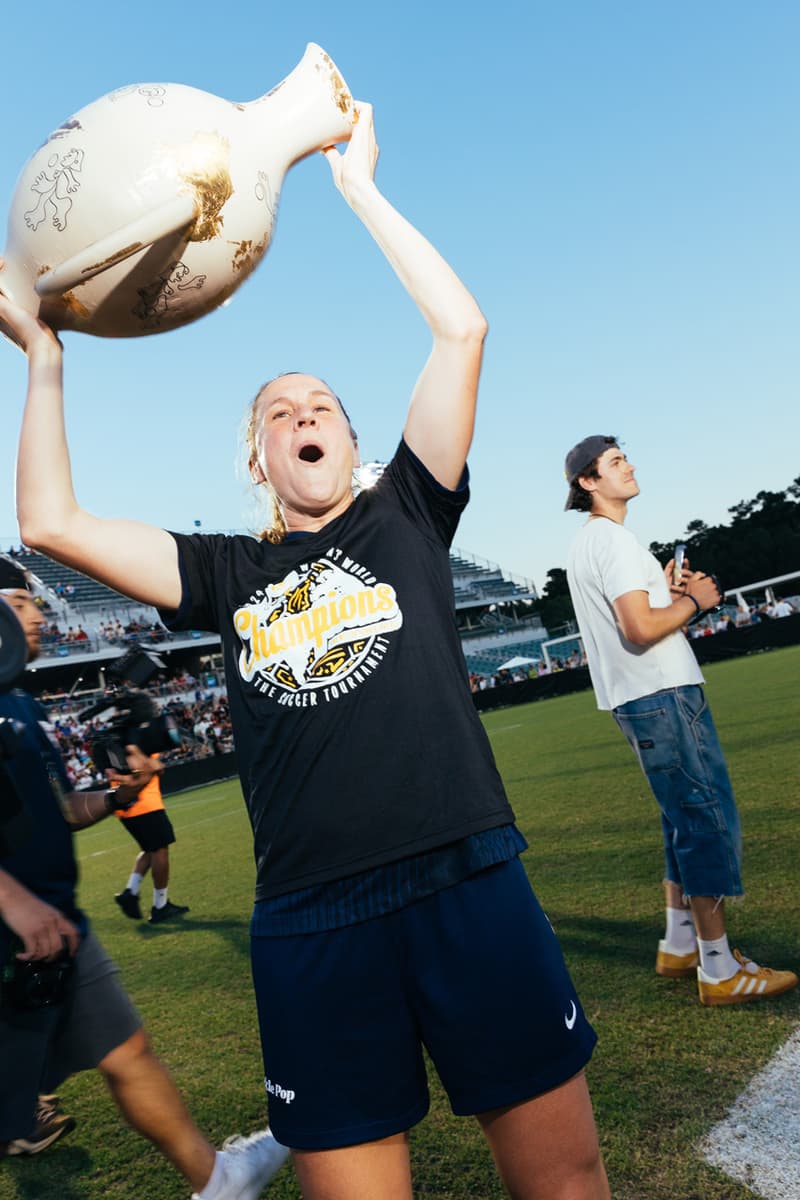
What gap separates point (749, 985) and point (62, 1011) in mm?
2296

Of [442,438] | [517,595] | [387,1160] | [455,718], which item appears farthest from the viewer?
[517,595]

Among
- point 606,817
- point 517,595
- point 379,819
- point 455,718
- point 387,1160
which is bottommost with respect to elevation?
point 606,817

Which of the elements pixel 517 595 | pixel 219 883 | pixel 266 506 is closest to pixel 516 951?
pixel 266 506

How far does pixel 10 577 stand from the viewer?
123 inches

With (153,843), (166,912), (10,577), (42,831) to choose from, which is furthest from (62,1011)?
(166,912)

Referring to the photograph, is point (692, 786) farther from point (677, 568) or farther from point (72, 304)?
point (72, 304)

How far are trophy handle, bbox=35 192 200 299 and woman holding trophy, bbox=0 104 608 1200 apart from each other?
13 centimetres

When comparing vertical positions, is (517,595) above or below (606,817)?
above

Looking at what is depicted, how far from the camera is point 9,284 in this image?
5.69ft

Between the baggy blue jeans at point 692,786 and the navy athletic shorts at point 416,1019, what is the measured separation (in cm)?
186

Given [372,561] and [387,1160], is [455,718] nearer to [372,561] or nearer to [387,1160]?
[372,561]

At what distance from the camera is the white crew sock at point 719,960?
3.19 metres

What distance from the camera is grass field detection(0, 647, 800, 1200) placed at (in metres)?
2.48

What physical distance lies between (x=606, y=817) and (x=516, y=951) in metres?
5.88
